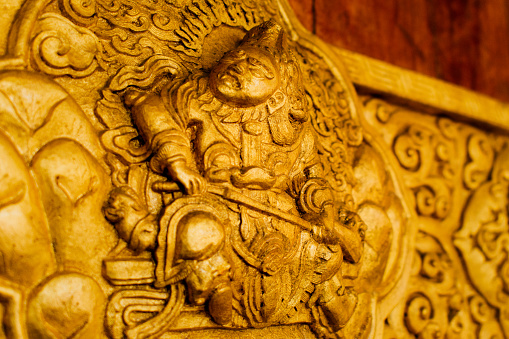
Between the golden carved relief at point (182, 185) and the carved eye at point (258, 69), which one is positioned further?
the carved eye at point (258, 69)

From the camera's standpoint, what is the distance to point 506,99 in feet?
6.98

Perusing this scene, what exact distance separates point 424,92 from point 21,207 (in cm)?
136

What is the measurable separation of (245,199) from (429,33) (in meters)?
1.31

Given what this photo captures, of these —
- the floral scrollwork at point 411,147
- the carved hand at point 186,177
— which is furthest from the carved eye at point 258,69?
the floral scrollwork at point 411,147

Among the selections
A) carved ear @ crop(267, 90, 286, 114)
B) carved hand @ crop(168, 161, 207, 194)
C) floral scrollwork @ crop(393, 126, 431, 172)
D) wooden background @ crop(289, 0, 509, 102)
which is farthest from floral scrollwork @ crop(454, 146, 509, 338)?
carved hand @ crop(168, 161, 207, 194)

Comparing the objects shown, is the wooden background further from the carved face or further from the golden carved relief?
the carved face

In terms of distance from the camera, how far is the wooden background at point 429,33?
163cm

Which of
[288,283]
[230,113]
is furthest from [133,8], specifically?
[288,283]

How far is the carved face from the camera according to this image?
1.06 m

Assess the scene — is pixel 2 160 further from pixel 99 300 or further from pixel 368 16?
pixel 368 16

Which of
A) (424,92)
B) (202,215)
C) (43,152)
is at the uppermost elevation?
(43,152)

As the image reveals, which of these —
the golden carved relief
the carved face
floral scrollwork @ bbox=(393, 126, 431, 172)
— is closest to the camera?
the golden carved relief

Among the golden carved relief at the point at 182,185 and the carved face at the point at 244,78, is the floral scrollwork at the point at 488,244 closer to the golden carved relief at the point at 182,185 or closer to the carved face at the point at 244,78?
the golden carved relief at the point at 182,185

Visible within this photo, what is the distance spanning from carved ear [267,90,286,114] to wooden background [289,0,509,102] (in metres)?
0.51
